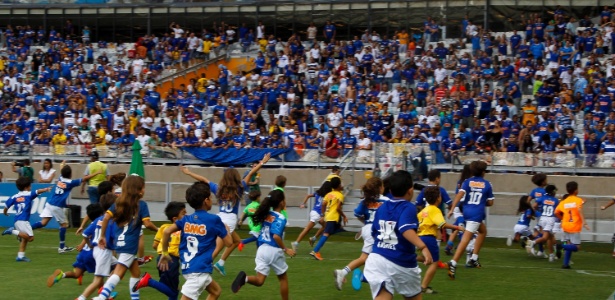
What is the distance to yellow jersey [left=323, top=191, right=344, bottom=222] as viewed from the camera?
701 inches

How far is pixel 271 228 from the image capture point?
1209cm

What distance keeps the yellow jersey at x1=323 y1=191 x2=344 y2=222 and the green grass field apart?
80cm

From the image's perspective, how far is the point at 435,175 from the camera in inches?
626

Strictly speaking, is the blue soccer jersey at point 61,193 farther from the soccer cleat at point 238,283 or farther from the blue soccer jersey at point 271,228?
the soccer cleat at point 238,283

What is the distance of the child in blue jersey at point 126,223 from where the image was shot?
11.6 m

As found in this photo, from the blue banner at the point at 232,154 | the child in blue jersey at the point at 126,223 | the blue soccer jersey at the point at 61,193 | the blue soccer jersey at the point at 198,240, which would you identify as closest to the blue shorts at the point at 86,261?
the child in blue jersey at the point at 126,223

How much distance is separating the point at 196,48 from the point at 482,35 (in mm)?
12613

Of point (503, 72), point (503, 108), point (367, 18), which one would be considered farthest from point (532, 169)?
→ point (367, 18)

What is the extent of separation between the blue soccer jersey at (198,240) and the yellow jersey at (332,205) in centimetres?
745

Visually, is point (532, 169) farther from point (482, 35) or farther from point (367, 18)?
point (367, 18)

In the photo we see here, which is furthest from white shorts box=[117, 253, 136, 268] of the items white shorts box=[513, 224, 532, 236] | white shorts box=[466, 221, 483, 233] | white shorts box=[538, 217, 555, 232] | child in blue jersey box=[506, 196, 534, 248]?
white shorts box=[513, 224, 532, 236]

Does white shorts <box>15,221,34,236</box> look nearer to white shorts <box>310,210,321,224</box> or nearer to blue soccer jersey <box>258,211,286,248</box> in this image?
white shorts <box>310,210,321,224</box>

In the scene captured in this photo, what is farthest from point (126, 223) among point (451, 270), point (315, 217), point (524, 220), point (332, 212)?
point (524, 220)

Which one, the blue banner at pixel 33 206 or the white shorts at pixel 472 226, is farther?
the blue banner at pixel 33 206
